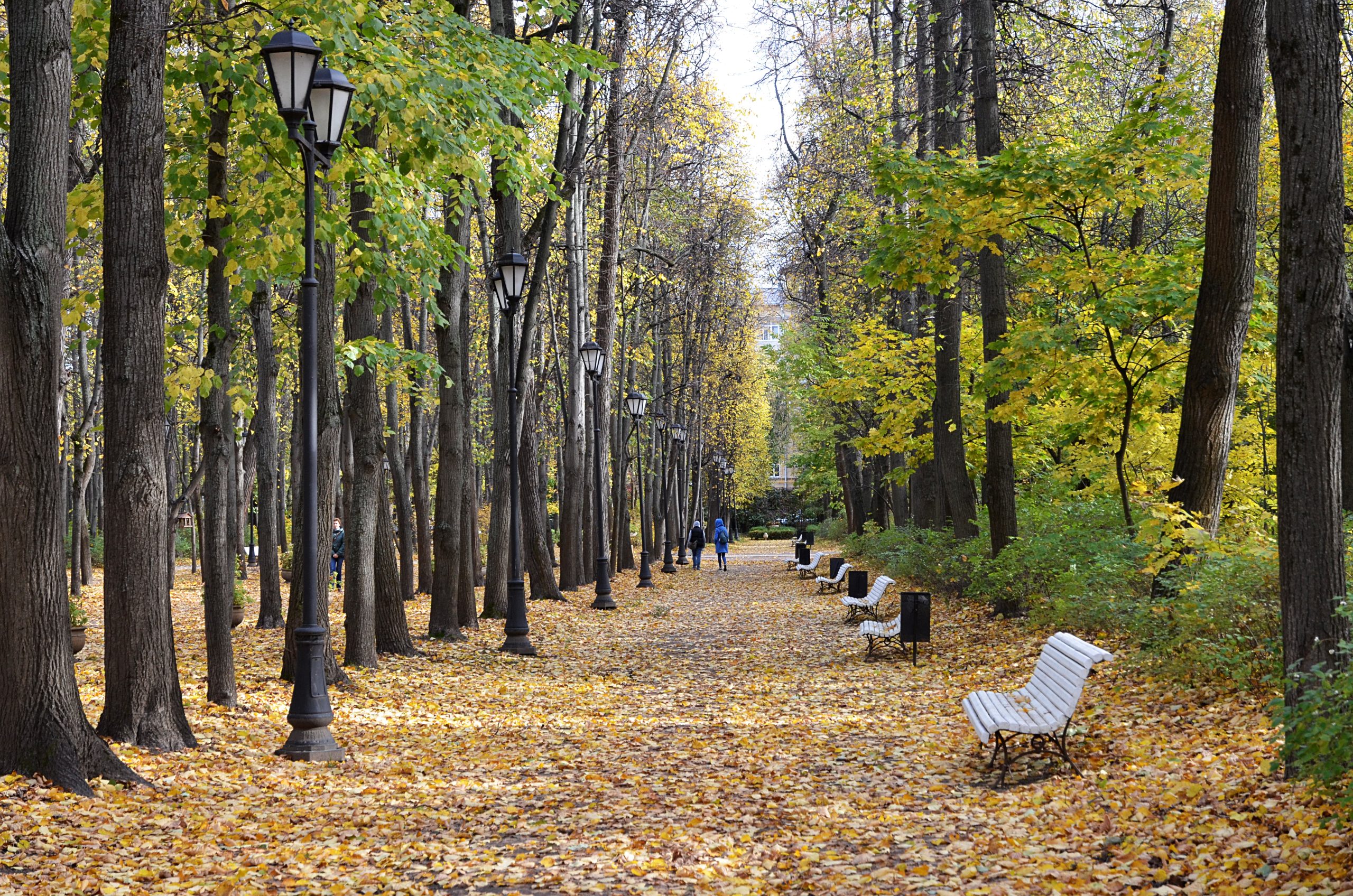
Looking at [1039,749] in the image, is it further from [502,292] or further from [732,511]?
[732,511]

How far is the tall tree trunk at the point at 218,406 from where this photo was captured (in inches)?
376

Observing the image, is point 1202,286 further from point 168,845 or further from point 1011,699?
point 168,845

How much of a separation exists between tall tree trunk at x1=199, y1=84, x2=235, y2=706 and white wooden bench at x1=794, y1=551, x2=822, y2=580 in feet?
69.3

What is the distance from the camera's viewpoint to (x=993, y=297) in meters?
14.6

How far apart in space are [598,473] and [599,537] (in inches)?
57.9

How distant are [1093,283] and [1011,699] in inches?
222

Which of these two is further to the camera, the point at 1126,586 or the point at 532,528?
the point at 532,528

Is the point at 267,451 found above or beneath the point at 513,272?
beneath

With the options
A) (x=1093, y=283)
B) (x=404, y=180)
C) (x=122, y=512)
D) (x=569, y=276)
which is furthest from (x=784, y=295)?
(x=122, y=512)

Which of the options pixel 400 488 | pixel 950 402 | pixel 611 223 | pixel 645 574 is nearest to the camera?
pixel 950 402

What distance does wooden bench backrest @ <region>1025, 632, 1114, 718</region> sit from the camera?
695 centimetres

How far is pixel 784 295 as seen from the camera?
35500mm

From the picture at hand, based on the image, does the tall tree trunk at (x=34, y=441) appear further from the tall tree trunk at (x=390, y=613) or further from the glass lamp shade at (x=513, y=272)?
the glass lamp shade at (x=513, y=272)

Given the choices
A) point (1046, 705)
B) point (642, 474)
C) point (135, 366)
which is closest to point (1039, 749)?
point (1046, 705)
